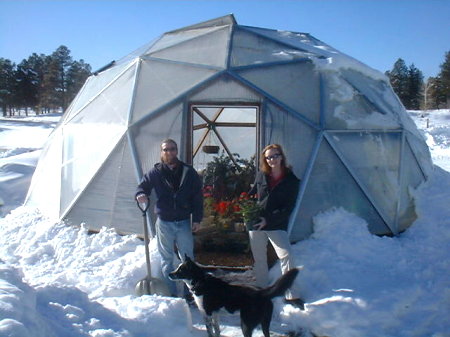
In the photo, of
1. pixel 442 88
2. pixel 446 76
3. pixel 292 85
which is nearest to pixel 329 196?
pixel 292 85

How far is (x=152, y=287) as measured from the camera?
17.8 ft

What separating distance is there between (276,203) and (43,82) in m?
57.5

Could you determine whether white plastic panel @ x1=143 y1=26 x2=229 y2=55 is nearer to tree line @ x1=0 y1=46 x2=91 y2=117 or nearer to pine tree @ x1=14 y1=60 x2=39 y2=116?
tree line @ x1=0 y1=46 x2=91 y2=117

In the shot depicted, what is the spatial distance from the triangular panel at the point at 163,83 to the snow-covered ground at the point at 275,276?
2.22 metres

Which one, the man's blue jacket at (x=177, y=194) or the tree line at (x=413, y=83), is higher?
the tree line at (x=413, y=83)

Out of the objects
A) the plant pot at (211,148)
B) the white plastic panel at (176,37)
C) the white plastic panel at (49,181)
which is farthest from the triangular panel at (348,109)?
the white plastic panel at (49,181)

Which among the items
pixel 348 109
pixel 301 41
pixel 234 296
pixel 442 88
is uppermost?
pixel 442 88

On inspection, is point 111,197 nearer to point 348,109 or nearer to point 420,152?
point 348,109

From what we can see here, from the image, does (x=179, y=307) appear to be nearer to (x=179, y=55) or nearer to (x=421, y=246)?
(x=421, y=246)

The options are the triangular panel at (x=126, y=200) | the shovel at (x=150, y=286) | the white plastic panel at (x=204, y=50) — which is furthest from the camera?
the white plastic panel at (x=204, y=50)

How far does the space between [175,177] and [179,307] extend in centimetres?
151

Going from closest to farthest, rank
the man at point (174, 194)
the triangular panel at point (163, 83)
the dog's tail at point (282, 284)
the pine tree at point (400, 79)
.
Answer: the dog's tail at point (282, 284) → the man at point (174, 194) → the triangular panel at point (163, 83) → the pine tree at point (400, 79)

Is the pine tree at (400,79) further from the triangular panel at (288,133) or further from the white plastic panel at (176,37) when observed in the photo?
the triangular panel at (288,133)

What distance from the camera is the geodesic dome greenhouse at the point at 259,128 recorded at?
275 inches
